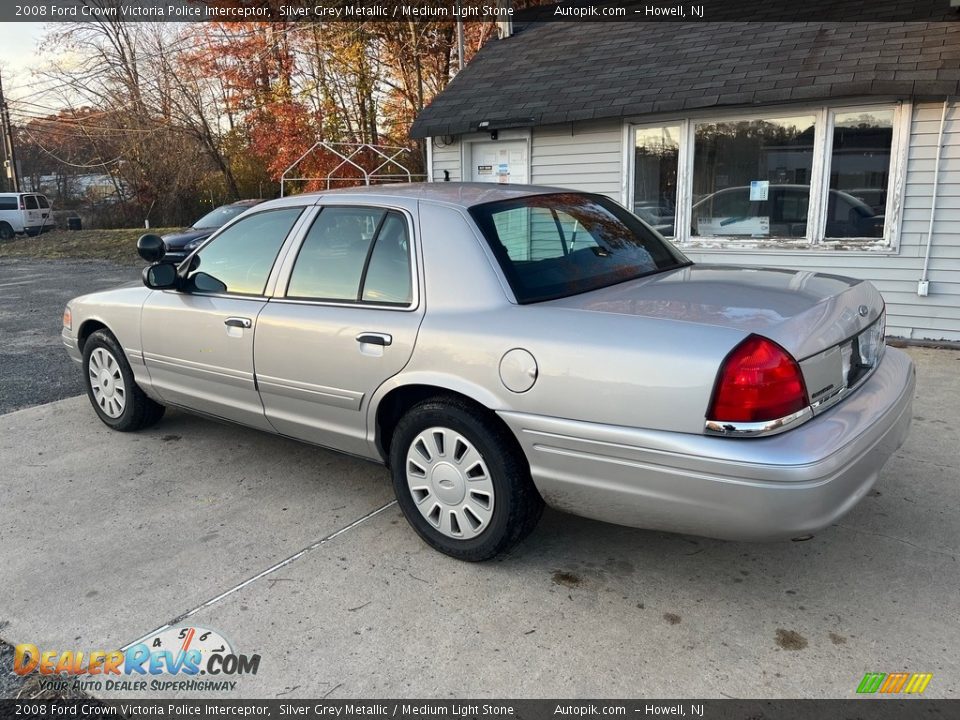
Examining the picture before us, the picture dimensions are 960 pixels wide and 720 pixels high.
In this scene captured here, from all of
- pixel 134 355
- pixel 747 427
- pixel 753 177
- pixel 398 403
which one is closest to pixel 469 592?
pixel 398 403

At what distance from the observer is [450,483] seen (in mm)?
3164

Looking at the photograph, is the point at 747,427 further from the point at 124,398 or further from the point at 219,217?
the point at 219,217

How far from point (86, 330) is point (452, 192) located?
10.0ft

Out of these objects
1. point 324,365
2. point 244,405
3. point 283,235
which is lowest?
point 244,405

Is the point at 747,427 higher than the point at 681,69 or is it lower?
lower

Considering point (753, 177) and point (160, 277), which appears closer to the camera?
point (160, 277)

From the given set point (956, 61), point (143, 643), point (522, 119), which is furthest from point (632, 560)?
point (522, 119)

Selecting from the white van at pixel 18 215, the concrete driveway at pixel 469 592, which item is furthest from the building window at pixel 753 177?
the white van at pixel 18 215

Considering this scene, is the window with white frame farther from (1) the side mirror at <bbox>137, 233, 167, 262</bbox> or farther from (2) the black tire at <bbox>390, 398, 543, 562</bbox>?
(2) the black tire at <bbox>390, 398, 543, 562</bbox>

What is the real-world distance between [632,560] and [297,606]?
1435 millimetres

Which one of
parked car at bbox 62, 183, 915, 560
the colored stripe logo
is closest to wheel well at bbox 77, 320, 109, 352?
parked car at bbox 62, 183, 915, 560

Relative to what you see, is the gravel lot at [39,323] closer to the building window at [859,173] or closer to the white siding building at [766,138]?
the white siding building at [766,138]

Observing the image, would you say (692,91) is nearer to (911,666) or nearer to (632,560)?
(632,560)

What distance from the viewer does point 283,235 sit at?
3922 millimetres
